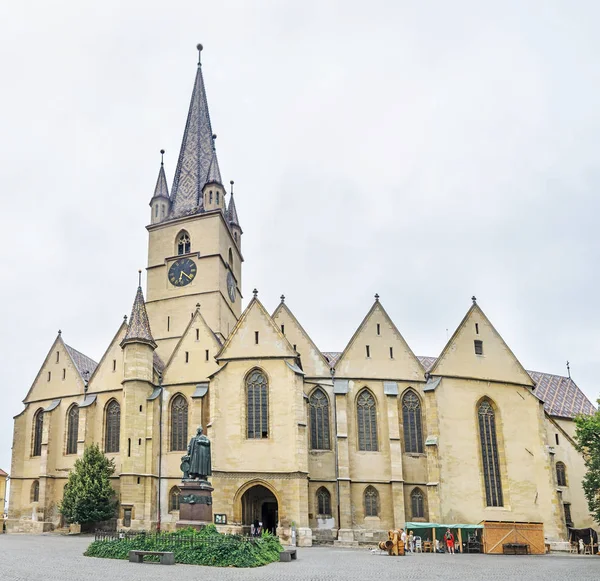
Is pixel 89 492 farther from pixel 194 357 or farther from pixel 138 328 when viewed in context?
pixel 138 328

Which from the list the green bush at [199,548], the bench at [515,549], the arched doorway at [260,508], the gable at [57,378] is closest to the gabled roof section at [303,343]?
the arched doorway at [260,508]

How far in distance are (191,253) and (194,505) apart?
94.5 ft

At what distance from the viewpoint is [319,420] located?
39281 mm

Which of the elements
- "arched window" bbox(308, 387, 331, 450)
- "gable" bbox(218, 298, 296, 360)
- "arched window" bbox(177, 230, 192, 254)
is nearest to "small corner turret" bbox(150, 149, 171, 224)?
"arched window" bbox(177, 230, 192, 254)

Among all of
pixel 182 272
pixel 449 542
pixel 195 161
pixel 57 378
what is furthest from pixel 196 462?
pixel 195 161

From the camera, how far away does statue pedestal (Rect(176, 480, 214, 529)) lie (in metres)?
25.7

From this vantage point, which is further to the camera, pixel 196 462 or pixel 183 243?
pixel 183 243

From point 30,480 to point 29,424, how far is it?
3.91m

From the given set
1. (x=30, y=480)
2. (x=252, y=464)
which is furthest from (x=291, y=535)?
(x=30, y=480)

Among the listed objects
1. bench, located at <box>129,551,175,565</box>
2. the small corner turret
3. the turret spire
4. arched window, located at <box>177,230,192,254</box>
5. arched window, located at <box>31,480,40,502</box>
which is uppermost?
the small corner turret

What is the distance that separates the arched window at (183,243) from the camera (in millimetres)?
53031

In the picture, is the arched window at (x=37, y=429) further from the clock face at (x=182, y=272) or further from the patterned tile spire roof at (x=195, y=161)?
the patterned tile spire roof at (x=195, y=161)

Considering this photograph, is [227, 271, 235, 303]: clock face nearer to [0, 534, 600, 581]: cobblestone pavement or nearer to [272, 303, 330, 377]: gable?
[272, 303, 330, 377]: gable

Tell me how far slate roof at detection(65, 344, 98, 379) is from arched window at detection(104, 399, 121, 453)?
3.86 meters
